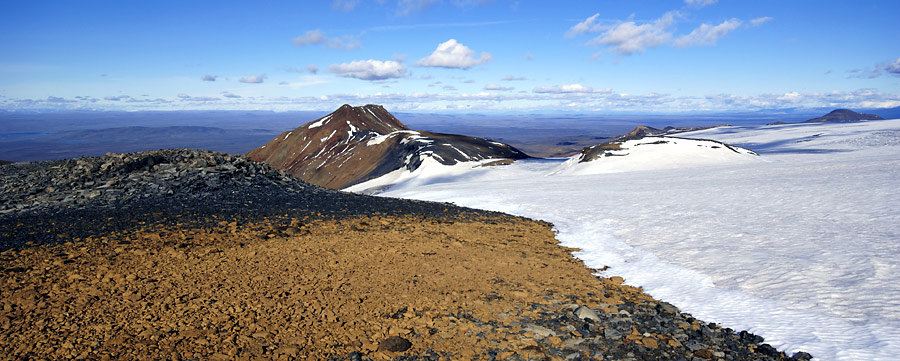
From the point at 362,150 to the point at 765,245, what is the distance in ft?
248

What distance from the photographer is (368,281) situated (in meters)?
9.05

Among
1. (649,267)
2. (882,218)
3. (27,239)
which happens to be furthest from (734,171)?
(27,239)

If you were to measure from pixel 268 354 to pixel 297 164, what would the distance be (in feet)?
302

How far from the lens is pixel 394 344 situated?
6.61 meters

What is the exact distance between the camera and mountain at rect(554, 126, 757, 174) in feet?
130

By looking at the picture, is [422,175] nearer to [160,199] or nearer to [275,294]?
[160,199]

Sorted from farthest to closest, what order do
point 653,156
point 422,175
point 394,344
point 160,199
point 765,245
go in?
1. point 422,175
2. point 653,156
3. point 160,199
4. point 765,245
5. point 394,344

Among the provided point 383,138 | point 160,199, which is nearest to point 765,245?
point 160,199

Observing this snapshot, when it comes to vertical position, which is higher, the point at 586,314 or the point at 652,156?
the point at 652,156

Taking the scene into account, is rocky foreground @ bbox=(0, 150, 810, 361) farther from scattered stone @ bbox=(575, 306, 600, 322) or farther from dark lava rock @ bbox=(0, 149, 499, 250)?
dark lava rock @ bbox=(0, 149, 499, 250)

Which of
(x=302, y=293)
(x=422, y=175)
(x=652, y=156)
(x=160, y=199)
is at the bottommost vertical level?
(x=422, y=175)

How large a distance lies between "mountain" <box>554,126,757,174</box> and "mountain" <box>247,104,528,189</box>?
13.3 metres

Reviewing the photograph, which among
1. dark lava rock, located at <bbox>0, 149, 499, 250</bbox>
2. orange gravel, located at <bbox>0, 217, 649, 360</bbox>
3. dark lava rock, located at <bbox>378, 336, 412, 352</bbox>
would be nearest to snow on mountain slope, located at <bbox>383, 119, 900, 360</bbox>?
orange gravel, located at <bbox>0, 217, 649, 360</bbox>

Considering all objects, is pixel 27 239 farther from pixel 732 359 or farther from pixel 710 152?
pixel 710 152
